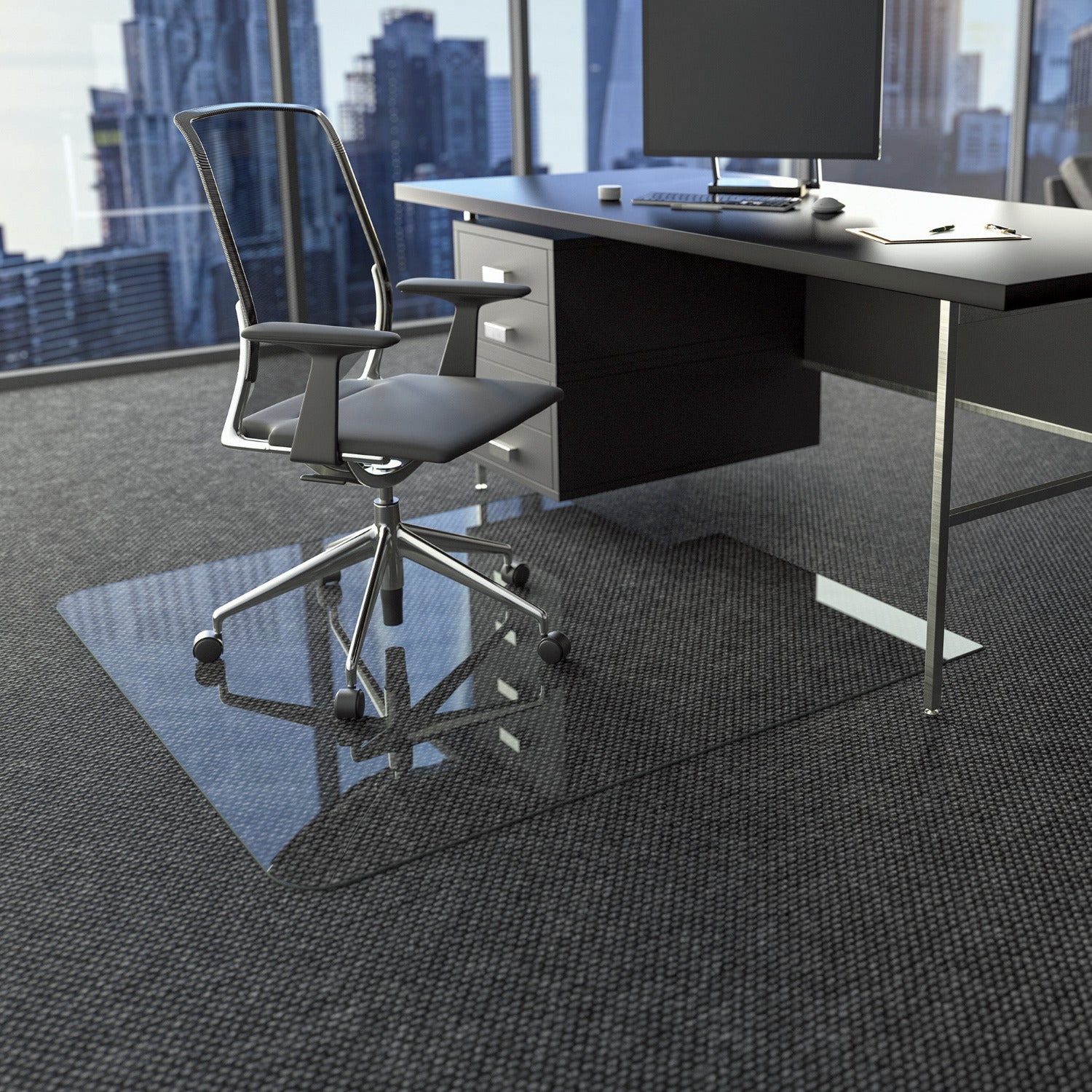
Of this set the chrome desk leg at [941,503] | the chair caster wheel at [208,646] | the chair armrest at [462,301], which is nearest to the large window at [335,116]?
the chair armrest at [462,301]

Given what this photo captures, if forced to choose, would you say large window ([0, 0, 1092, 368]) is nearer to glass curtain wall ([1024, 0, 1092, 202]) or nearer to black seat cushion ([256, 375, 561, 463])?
glass curtain wall ([1024, 0, 1092, 202])

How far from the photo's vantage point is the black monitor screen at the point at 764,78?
9.14ft

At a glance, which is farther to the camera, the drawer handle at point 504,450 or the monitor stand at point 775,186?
the drawer handle at point 504,450

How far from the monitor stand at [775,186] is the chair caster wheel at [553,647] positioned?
4.11 feet

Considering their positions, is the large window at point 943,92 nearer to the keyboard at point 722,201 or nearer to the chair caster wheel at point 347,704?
the keyboard at point 722,201

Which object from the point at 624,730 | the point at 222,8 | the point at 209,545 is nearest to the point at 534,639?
the point at 624,730

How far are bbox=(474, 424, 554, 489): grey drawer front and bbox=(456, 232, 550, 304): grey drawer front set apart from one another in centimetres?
36

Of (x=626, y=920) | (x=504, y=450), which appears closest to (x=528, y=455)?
(x=504, y=450)

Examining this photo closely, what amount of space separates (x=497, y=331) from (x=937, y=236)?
4.18ft

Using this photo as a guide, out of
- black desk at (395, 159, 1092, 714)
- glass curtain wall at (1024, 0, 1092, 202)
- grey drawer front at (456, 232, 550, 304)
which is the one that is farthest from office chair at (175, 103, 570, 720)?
glass curtain wall at (1024, 0, 1092, 202)

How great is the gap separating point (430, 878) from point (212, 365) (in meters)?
4.02

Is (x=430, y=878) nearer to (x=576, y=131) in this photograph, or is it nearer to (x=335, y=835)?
(x=335, y=835)

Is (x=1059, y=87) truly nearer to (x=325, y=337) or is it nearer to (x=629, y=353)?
(x=629, y=353)

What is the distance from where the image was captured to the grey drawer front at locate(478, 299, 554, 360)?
312 cm
